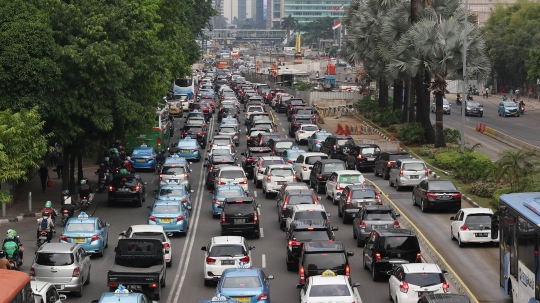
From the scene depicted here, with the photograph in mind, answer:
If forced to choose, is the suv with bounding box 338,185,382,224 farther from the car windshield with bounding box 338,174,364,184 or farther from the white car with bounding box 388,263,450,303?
the white car with bounding box 388,263,450,303

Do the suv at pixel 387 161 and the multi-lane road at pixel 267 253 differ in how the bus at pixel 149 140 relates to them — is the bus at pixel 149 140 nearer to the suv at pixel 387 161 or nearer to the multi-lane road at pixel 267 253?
the multi-lane road at pixel 267 253

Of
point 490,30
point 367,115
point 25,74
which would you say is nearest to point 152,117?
point 25,74

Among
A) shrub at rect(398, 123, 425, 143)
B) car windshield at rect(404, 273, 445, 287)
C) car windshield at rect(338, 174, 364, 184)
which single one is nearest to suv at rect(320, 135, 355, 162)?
shrub at rect(398, 123, 425, 143)

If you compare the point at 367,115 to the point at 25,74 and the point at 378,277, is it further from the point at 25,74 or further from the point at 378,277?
the point at 378,277

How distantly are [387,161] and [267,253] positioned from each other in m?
16.4

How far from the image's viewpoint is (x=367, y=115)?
7612 cm

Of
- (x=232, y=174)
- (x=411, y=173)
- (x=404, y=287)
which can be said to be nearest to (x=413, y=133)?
(x=411, y=173)

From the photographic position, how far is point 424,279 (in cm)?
2153

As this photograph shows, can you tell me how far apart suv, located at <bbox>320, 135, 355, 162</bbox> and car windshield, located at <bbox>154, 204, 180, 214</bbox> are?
1941 centimetres

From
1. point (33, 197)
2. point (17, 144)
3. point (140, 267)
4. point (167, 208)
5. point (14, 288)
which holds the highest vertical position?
point (17, 144)

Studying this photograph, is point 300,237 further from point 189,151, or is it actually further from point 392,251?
point 189,151

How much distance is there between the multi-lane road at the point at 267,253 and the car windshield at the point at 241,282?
2.56 meters

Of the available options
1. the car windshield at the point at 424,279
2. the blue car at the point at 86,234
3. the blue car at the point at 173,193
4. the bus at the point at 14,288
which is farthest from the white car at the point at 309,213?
the bus at the point at 14,288

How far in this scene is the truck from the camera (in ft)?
75.0
